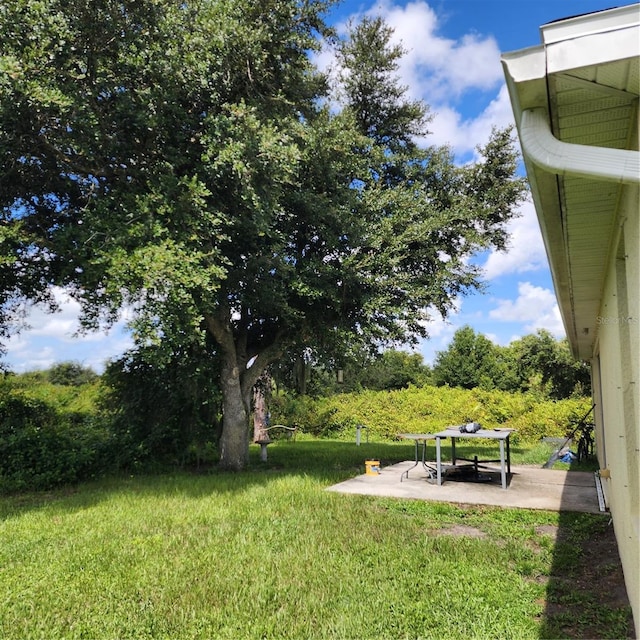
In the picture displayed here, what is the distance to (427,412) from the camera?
17750 millimetres

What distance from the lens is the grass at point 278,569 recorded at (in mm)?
2895

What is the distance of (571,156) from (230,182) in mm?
6356

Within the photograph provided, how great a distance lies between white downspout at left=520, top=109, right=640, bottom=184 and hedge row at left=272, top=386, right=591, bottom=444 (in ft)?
49.3

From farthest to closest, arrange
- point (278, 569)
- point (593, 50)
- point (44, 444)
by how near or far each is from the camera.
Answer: point (44, 444) < point (278, 569) < point (593, 50)

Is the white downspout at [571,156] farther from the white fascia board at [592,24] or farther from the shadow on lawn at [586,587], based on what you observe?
the shadow on lawn at [586,587]

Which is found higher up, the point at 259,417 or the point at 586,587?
the point at 259,417

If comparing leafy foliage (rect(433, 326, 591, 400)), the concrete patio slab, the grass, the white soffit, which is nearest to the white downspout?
the white soffit

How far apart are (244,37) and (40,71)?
113 inches

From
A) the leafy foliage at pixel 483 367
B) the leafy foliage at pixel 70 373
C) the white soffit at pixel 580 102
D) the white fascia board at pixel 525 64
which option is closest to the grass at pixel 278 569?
the white soffit at pixel 580 102

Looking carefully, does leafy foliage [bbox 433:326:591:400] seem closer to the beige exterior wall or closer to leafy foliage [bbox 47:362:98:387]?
the beige exterior wall

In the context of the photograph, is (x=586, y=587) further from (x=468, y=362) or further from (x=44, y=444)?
(x=468, y=362)

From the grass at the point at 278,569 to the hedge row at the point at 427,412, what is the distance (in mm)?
10840

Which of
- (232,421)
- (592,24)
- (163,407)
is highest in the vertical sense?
(592,24)

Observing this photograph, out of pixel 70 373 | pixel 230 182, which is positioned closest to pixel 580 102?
pixel 230 182
